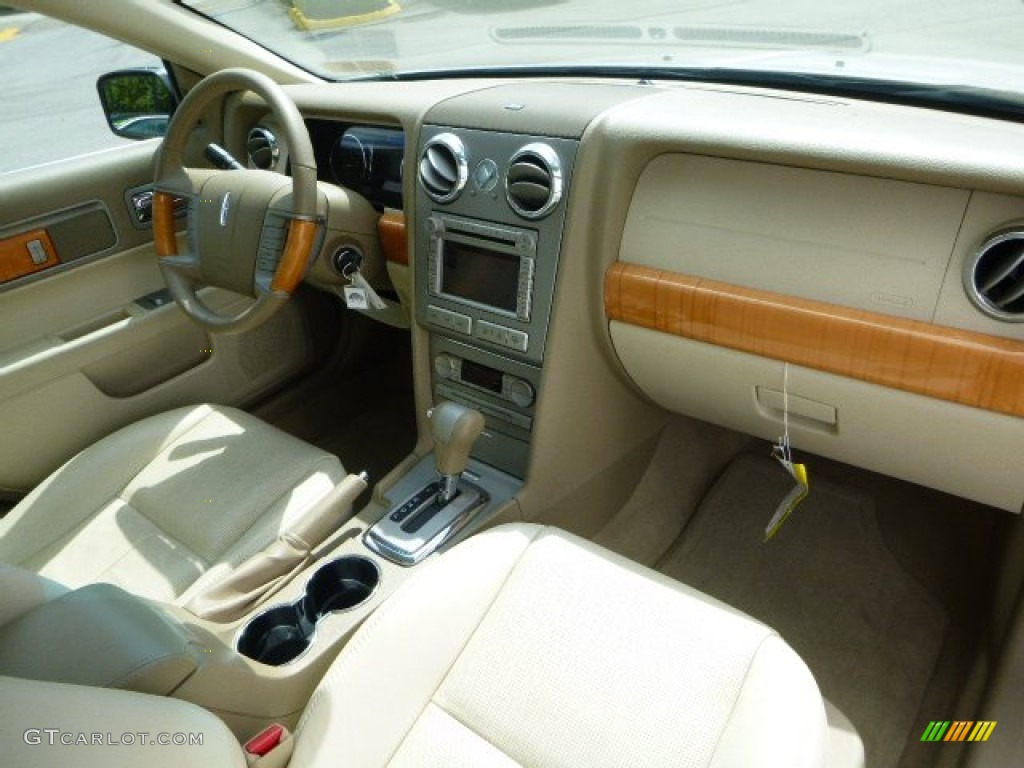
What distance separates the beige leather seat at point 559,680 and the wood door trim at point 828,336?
0.42m

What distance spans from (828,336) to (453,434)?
68cm

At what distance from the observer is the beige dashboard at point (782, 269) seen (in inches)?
44.1

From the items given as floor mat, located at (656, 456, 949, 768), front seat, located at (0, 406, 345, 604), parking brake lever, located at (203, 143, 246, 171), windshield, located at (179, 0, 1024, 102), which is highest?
windshield, located at (179, 0, 1024, 102)

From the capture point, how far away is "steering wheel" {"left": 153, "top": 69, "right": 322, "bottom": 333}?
1578mm

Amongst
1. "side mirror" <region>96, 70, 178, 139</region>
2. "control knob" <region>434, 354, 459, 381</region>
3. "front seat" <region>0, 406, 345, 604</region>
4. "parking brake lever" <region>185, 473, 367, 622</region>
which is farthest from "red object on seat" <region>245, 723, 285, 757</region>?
"side mirror" <region>96, 70, 178, 139</region>

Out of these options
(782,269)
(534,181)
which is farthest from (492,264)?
(782,269)

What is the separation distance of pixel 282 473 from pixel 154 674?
0.83 m

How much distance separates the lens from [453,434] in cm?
150

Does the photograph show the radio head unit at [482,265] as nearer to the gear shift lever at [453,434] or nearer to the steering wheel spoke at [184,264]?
the gear shift lever at [453,434]

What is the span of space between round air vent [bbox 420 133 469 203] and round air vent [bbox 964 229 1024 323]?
89cm
